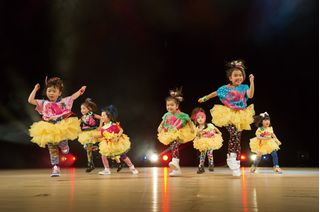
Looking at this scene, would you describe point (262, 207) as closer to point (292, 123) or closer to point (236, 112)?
point (236, 112)

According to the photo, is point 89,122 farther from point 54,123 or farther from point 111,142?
point 54,123

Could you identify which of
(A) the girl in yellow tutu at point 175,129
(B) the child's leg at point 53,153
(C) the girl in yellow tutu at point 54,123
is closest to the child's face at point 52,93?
(C) the girl in yellow tutu at point 54,123

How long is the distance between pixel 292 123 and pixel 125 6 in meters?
4.85

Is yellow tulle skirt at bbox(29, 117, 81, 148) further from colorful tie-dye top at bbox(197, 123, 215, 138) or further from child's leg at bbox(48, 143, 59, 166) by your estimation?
colorful tie-dye top at bbox(197, 123, 215, 138)

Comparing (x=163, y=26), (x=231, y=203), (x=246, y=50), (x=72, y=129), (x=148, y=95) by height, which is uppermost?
(x=163, y=26)

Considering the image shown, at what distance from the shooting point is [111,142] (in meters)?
6.49

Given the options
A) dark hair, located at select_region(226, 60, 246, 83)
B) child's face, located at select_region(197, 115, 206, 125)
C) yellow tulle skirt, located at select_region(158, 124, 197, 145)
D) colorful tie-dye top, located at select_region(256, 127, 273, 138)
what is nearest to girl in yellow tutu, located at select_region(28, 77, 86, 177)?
yellow tulle skirt, located at select_region(158, 124, 197, 145)

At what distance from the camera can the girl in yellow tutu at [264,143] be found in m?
6.84

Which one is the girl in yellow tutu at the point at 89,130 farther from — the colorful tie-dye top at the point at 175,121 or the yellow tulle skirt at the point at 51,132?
the colorful tie-dye top at the point at 175,121

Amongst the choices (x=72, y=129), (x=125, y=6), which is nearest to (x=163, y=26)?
(x=125, y=6)

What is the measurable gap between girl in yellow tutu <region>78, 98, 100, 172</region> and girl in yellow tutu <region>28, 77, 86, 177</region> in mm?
949

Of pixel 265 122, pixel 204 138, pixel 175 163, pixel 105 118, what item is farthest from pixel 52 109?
pixel 265 122

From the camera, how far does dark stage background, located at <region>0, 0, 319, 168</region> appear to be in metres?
9.48

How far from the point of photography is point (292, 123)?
1031 centimetres
